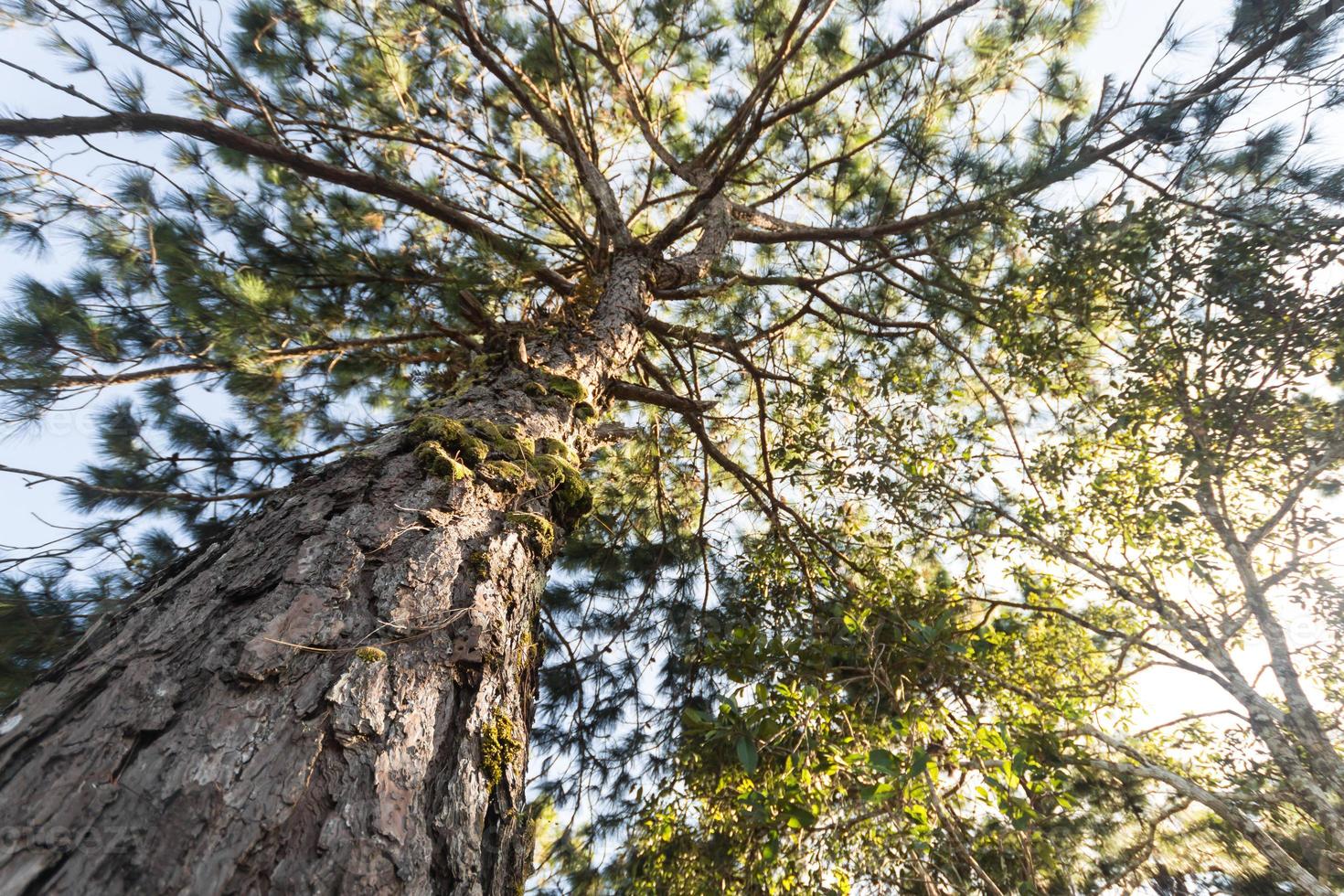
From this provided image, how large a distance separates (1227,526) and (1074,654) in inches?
54.6

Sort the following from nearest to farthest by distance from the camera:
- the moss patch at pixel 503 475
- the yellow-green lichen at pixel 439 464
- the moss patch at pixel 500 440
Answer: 1. the yellow-green lichen at pixel 439 464
2. the moss patch at pixel 503 475
3. the moss patch at pixel 500 440

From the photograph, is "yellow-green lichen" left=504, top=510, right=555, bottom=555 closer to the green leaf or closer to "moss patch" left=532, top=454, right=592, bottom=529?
"moss patch" left=532, top=454, right=592, bottom=529

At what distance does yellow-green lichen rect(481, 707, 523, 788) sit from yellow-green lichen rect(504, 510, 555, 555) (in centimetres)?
55

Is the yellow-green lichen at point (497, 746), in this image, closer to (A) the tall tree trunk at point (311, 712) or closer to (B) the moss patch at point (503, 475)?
(A) the tall tree trunk at point (311, 712)

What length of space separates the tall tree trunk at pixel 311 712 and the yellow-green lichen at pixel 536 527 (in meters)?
0.01

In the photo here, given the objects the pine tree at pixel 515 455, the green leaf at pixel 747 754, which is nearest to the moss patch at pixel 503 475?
the pine tree at pixel 515 455

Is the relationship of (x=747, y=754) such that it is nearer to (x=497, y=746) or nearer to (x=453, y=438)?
(x=497, y=746)

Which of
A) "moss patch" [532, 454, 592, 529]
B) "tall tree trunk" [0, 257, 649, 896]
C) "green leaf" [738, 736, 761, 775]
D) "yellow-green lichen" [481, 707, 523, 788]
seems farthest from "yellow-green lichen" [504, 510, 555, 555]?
"green leaf" [738, 736, 761, 775]

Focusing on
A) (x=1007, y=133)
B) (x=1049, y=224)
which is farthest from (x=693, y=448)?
(x=1007, y=133)

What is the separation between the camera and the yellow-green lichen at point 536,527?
5.73 feet

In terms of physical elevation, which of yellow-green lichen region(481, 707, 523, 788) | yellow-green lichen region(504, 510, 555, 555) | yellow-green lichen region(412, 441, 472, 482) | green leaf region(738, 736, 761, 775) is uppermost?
yellow-green lichen region(412, 441, 472, 482)

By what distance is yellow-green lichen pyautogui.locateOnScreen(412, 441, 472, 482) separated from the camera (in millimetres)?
1676

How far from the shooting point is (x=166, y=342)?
2752 millimetres

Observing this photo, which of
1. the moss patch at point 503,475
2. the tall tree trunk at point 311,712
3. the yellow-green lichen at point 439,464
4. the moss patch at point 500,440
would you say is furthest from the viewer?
the moss patch at point 500,440
